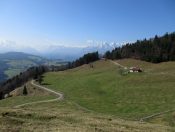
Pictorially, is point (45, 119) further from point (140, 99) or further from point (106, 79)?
point (106, 79)

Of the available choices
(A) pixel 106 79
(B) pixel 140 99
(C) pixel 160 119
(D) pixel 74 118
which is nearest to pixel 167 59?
(A) pixel 106 79

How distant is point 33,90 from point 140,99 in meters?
71.9

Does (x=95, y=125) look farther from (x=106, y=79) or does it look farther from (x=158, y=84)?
(x=106, y=79)

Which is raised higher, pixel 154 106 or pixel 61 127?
pixel 61 127

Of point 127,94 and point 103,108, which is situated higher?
point 127,94

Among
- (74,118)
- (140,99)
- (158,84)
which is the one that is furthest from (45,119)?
(158,84)

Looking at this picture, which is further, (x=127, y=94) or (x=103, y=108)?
(x=127, y=94)

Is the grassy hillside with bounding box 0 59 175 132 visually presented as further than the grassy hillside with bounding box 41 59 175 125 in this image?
No

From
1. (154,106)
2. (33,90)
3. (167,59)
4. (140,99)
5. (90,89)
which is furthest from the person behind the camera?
(167,59)

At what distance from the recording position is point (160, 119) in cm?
6056

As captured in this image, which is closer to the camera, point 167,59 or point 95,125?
point 95,125

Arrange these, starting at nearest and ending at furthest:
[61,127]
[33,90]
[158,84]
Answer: [61,127] → [158,84] → [33,90]

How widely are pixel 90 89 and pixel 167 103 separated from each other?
148ft

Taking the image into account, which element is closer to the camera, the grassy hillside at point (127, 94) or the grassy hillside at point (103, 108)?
the grassy hillside at point (103, 108)
